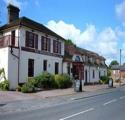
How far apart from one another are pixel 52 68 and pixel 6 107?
66.8ft

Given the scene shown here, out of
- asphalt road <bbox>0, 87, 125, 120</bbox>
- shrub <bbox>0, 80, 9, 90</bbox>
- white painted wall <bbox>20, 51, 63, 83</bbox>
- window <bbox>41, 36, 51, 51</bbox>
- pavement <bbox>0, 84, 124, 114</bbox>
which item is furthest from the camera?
window <bbox>41, 36, 51, 51</bbox>

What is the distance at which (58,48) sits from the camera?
40344 mm

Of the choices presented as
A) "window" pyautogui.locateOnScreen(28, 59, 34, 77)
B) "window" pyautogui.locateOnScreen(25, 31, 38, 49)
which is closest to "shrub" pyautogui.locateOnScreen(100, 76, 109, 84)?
"window" pyautogui.locateOnScreen(25, 31, 38, 49)

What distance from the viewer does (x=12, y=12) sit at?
36.3 meters

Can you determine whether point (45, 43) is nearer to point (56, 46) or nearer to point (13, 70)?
point (56, 46)

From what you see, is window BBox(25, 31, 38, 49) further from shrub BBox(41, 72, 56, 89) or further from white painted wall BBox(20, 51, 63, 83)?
shrub BBox(41, 72, 56, 89)

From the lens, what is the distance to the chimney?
3597 cm

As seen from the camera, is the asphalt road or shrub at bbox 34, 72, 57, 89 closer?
the asphalt road

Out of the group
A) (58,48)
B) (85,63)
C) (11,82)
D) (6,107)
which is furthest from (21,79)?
(85,63)

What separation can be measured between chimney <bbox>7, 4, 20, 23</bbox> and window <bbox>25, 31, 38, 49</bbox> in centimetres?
419

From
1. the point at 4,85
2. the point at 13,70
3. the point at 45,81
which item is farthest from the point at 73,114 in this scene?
the point at 45,81

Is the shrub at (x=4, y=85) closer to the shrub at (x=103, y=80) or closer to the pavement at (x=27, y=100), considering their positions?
the pavement at (x=27, y=100)

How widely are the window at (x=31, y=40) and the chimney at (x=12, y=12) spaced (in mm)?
4190

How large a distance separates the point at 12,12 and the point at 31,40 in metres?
5.24
